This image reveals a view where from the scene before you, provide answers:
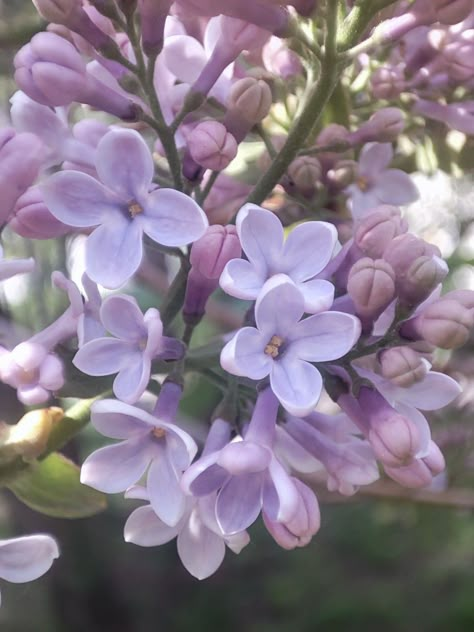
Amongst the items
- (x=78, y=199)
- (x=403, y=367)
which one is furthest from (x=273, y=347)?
(x=78, y=199)

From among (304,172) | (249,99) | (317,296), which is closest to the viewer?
(317,296)

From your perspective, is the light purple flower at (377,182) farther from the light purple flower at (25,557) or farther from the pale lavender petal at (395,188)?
the light purple flower at (25,557)

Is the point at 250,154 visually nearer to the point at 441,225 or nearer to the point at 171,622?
the point at 441,225

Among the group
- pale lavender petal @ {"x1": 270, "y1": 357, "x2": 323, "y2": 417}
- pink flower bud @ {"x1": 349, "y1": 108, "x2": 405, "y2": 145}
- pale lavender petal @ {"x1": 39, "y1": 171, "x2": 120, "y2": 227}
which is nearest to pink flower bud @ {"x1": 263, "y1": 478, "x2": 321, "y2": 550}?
pale lavender petal @ {"x1": 270, "y1": 357, "x2": 323, "y2": 417}

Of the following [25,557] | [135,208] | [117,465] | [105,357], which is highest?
[135,208]

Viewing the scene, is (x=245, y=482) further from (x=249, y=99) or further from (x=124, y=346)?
(x=249, y=99)

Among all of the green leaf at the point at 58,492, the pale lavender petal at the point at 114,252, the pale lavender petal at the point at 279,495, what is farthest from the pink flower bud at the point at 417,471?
the green leaf at the point at 58,492

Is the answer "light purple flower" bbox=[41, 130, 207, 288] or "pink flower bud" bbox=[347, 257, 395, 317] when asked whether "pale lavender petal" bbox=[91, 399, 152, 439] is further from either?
"pink flower bud" bbox=[347, 257, 395, 317]

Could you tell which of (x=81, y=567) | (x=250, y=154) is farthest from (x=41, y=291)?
(x=81, y=567)
